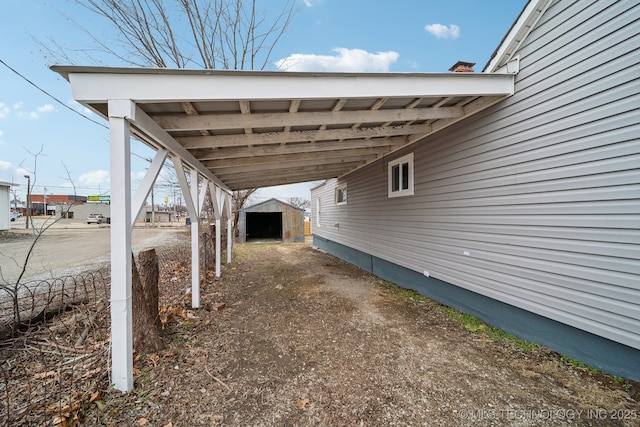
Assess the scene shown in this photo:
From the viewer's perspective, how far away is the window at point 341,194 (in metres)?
9.52

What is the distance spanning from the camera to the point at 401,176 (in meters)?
5.85

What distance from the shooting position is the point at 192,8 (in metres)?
7.71

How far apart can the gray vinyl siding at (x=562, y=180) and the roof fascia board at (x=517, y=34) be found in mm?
86

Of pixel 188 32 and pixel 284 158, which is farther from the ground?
pixel 188 32

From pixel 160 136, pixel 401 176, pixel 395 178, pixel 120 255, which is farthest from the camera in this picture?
pixel 395 178

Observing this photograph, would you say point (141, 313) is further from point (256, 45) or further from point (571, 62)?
point (256, 45)

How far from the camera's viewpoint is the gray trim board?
2.32m

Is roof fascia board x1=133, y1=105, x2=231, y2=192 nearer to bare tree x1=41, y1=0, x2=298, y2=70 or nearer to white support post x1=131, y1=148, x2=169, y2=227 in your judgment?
white support post x1=131, y1=148, x2=169, y2=227

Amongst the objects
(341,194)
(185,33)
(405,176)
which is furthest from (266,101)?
(185,33)

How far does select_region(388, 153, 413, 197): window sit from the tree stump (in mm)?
4711

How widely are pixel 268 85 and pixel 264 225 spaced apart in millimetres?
18158

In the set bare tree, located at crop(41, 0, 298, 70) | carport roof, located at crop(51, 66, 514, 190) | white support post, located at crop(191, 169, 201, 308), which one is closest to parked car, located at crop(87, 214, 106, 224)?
bare tree, located at crop(41, 0, 298, 70)

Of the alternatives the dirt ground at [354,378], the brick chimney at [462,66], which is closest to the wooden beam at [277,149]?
the brick chimney at [462,66]

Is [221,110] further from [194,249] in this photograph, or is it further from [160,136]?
[194,249]
